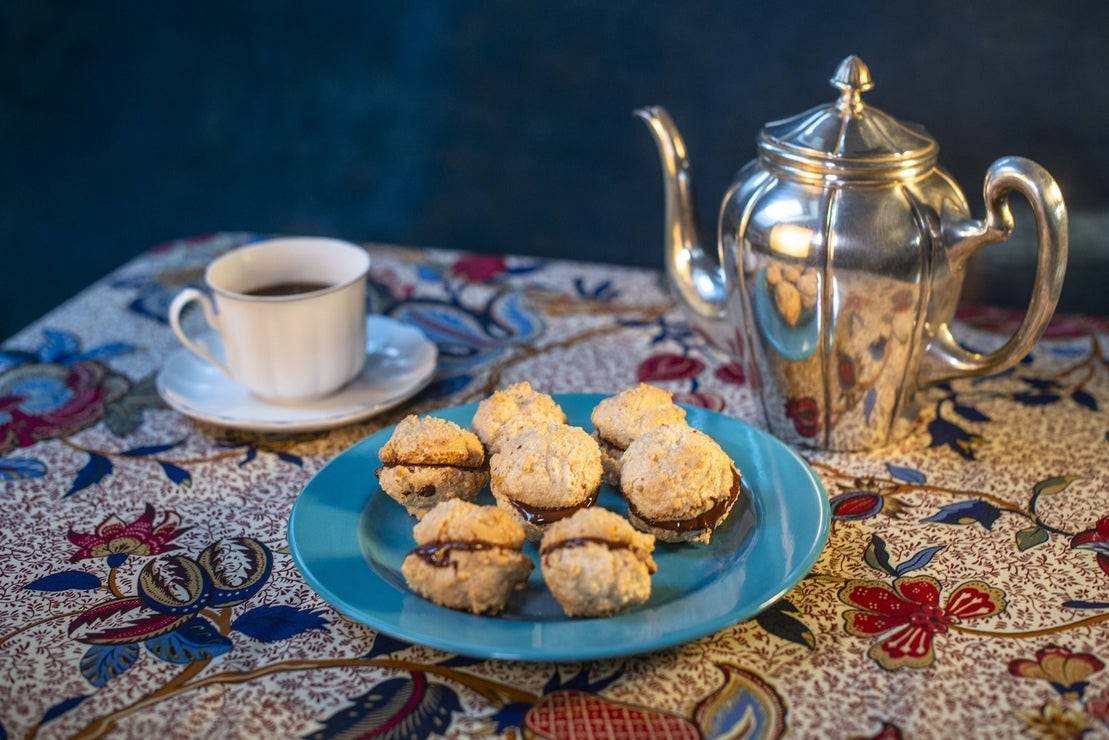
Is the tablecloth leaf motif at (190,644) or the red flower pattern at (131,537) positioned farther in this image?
the red flower pattern at (131,537)

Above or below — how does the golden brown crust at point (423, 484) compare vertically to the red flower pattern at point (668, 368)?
above

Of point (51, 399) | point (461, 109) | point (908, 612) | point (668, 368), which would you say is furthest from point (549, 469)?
point (461, 109)

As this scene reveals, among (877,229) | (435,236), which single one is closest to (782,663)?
(877,229)

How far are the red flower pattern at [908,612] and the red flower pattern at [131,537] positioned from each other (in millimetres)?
479

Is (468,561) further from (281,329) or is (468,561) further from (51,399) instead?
(51,399)

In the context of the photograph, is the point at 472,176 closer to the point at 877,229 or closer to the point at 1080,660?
the point at 877,229

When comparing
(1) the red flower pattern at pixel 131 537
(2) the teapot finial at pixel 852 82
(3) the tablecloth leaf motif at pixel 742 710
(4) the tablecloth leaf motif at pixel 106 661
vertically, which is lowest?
(1) the red flower pattern at pixel 131 537

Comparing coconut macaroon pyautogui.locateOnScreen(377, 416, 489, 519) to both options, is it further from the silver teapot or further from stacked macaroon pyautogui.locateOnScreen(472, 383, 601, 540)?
the silver teapot

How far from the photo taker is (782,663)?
Answer: 24.8 inches

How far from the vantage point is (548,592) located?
67 centimetres

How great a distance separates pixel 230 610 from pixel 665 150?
544 mm

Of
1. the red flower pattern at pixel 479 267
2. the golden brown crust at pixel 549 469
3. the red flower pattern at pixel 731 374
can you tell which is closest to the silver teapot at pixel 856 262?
the red flower pattern at pixel 731 374

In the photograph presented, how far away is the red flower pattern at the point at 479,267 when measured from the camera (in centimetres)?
128

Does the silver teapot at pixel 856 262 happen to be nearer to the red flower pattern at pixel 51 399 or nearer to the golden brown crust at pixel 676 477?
the golden brown crust at pixel 676 477
